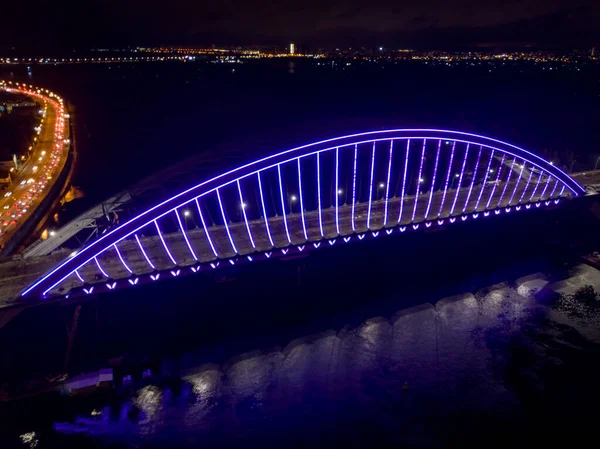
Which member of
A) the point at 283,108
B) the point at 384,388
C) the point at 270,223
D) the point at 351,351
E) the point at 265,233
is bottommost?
the point at 283,108

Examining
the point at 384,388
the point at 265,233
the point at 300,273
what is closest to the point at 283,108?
the point at 300,273

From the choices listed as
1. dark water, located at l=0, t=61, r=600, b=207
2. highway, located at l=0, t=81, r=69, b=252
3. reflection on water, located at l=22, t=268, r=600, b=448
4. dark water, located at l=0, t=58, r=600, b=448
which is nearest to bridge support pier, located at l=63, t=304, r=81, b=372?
dark water, located at l=0, t=58, r=600, b=448

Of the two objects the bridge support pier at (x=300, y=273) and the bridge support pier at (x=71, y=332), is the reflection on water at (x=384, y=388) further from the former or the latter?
the bridge support pier at (x=300, y=273)

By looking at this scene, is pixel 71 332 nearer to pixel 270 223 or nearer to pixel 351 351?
pixel 270 223

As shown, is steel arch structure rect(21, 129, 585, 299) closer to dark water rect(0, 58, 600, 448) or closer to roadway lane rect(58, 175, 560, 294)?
roadway lane rect(58, 175, 560, 294)

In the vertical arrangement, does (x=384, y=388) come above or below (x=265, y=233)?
below

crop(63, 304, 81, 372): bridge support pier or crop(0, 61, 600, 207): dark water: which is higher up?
crop(63, 304, 81, 372): bridge support pier

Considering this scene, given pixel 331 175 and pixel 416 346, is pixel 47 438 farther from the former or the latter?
pixel 331 175
